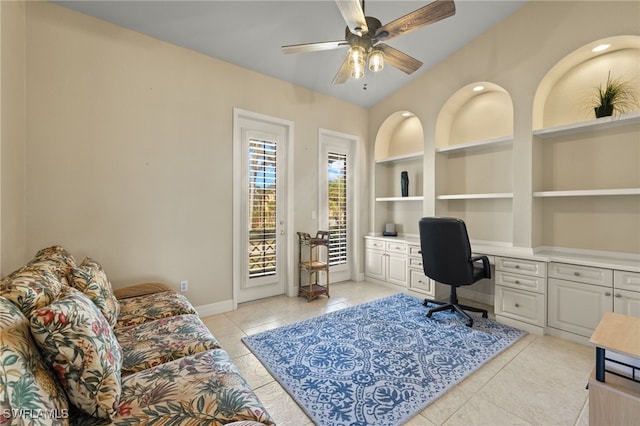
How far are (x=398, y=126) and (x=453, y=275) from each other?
2.95 meters

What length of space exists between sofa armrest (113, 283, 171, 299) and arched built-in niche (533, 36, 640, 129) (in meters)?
4.31

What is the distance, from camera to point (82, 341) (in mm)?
1045

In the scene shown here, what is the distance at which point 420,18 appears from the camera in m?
1.95

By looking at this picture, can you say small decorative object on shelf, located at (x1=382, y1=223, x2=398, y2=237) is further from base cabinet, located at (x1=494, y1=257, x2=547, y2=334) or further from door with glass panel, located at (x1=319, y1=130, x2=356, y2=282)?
base cabinet, located at (x1=494, y1=257, x2=547, y2=334)

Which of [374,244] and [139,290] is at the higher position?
[374,244]

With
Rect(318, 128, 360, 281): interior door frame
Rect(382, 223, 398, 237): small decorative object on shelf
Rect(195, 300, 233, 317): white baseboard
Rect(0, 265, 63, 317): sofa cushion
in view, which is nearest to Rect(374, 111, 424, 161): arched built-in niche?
Rect(318, 128, 360, 281): interior door frame

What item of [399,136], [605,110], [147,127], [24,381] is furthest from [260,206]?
[605,110]

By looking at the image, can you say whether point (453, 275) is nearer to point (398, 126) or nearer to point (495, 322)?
point (495, 322)

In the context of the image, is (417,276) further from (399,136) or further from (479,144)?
(399,136)

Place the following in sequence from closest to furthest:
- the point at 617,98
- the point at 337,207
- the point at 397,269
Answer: the point at 617,98 → the point at 397,269 → the point at 337,207

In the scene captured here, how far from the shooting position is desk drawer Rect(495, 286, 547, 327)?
8.98 ft

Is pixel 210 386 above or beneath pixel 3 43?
beneath

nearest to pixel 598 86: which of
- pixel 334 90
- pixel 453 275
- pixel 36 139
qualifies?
pixel 453 275

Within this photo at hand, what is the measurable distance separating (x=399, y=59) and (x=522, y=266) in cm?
245
